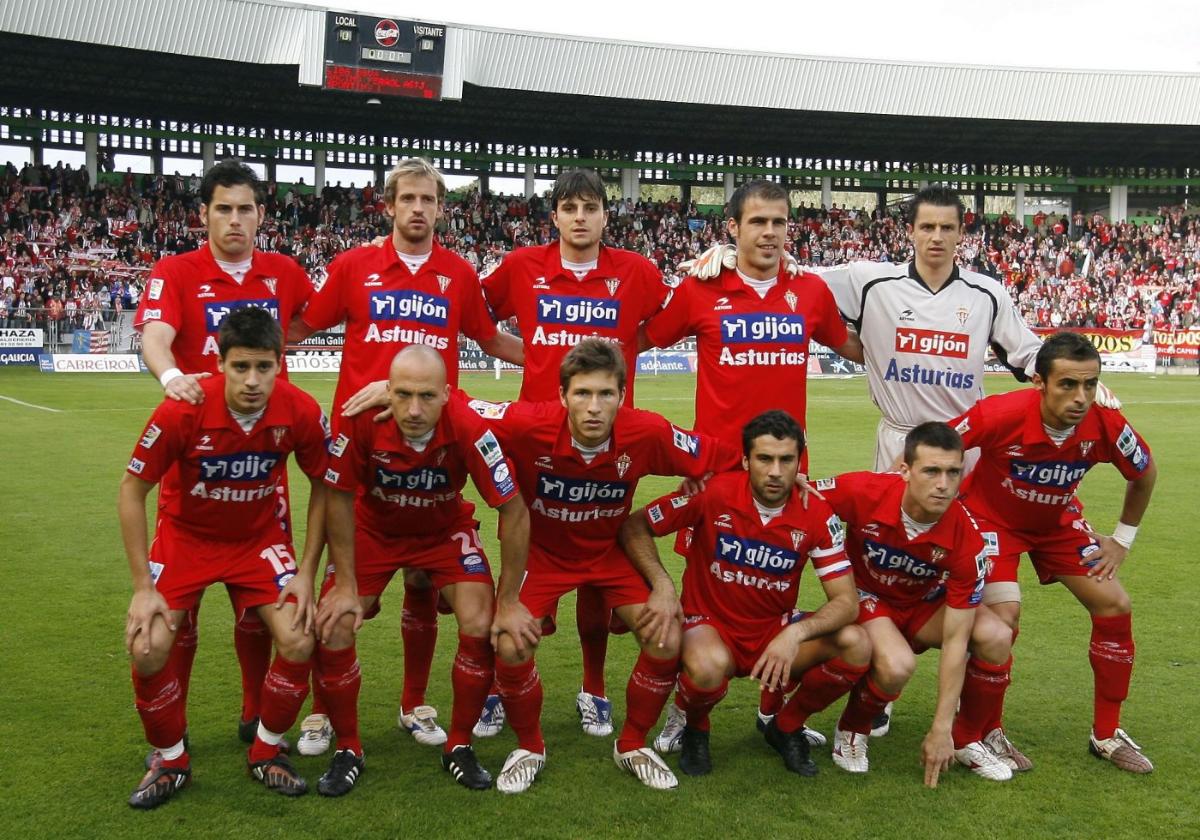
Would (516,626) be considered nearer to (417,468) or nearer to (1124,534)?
(417,468)

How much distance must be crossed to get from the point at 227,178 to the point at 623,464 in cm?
217

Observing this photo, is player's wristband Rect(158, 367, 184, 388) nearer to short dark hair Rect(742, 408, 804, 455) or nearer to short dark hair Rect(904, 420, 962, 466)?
short dark hair Rect(742, 408, 804, 455)

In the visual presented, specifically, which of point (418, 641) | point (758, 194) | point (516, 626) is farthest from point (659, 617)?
point (758, 194)

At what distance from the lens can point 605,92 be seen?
3806 centimetres

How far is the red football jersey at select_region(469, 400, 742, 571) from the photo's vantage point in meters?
4.55

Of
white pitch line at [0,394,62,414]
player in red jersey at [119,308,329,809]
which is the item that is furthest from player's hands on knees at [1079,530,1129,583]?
white pitch line at [0,394,62,414]

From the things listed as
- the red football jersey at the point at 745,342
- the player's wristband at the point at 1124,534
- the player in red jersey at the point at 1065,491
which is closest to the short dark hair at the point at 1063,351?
the player in red jersey at the point at 1065,491

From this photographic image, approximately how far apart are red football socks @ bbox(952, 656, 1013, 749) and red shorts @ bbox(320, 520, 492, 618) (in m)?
2.05

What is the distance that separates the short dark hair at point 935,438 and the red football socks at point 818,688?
0.88 metres

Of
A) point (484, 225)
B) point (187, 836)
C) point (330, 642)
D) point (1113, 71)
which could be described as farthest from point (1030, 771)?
point (1113, 71)

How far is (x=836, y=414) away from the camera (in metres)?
18.9

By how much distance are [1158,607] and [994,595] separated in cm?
270

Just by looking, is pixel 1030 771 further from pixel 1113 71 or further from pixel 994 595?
pixel 1113 71

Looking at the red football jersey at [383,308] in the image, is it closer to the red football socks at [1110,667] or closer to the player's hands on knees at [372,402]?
the player's hands on knees at [372,402]
